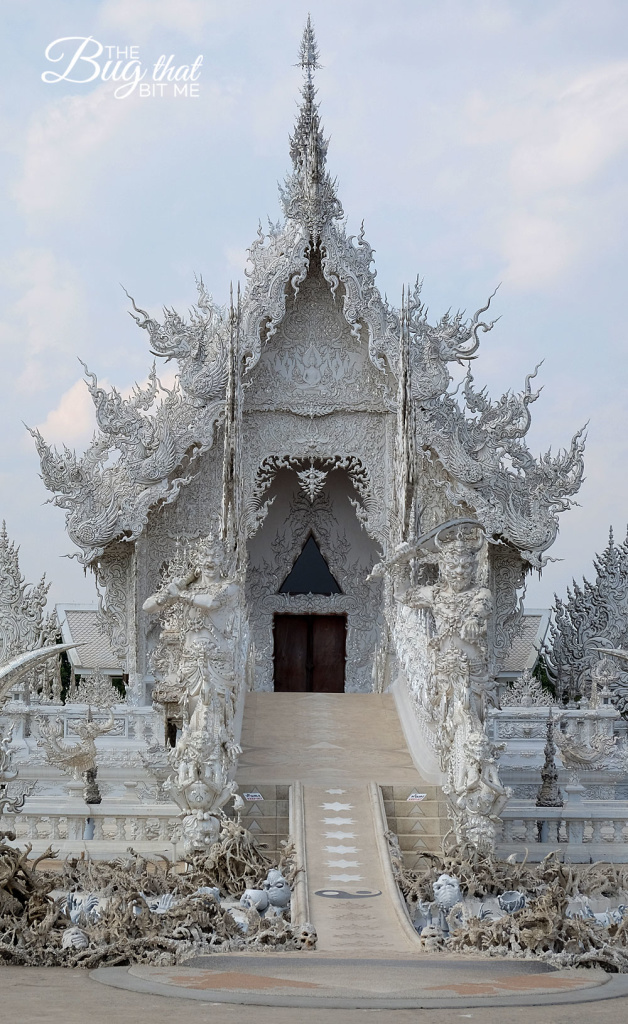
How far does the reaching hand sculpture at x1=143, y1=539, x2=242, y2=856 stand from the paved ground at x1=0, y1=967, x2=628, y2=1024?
3.67 m

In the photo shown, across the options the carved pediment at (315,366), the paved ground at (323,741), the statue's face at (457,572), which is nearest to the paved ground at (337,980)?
the paved ground at (323,741)

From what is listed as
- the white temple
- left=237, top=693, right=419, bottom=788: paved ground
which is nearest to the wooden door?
the white temple

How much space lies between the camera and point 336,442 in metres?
15.0

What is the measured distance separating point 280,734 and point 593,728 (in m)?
3.70

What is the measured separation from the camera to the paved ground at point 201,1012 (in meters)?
4.79

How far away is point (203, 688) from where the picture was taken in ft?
30.8

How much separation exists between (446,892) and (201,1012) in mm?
3289

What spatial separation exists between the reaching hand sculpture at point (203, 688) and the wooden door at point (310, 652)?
21.3 feet

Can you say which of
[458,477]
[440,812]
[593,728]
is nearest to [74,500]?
[458,477]

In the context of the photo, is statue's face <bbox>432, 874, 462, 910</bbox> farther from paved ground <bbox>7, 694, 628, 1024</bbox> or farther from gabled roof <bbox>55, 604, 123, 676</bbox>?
gabled roof <bbox>55, 604, 123, 676</bbox>

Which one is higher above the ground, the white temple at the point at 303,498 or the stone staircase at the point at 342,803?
the white temple at the point at 303,498

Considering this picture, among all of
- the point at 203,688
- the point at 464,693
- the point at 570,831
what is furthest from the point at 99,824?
the point at 570,831

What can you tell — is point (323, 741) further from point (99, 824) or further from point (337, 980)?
point (337, 980)

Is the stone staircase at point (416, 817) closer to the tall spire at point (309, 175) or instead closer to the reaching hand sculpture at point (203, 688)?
the reaching hand sculpture at point (203, 688)
